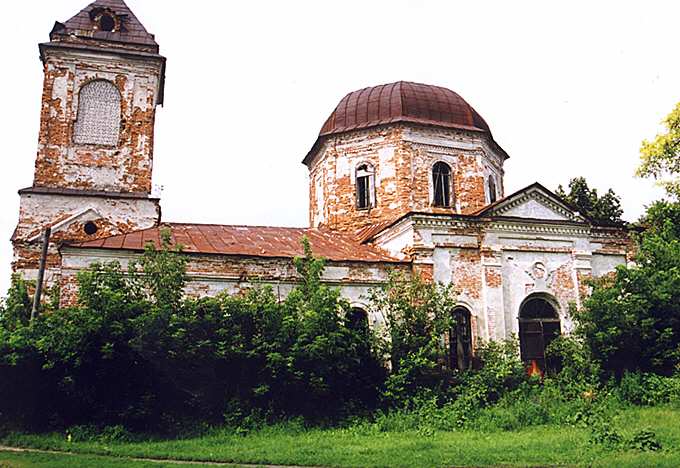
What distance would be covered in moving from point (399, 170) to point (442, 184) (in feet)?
5.45

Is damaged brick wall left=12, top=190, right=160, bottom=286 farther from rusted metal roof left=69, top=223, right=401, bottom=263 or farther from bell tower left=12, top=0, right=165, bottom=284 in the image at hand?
rusted metal roof left=69, top=223, right=401, bottom=263

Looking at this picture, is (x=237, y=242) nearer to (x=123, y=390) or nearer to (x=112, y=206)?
(x=112, y=206)

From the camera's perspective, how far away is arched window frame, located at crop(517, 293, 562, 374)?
19188 millimetres

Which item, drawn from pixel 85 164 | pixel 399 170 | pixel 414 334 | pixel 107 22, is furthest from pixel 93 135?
pixel 414 334

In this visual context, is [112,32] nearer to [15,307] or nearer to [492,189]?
[15,307]

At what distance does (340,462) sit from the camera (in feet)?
34.3

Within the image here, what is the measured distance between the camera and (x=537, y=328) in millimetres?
19484

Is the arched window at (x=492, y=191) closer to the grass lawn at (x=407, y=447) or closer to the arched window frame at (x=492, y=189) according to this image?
the arched window frame at (x=492, y=189)

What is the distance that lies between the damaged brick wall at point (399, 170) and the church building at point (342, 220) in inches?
2.0

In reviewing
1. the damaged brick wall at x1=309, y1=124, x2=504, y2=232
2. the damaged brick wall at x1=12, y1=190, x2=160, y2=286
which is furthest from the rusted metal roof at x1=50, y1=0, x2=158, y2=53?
the damaged brick wall at x1=309, y1=124, x2=504, y2=232

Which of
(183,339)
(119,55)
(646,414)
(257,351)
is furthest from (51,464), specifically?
(119,55)

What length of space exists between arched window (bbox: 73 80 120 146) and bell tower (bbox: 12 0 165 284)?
30 mm

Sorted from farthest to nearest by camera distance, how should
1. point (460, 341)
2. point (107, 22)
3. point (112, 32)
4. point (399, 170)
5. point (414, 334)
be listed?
point (399, 170)
point (107, 22)
point (112, 32)
point (460, 341)
point (414, 334)

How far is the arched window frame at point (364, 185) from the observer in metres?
22.8
